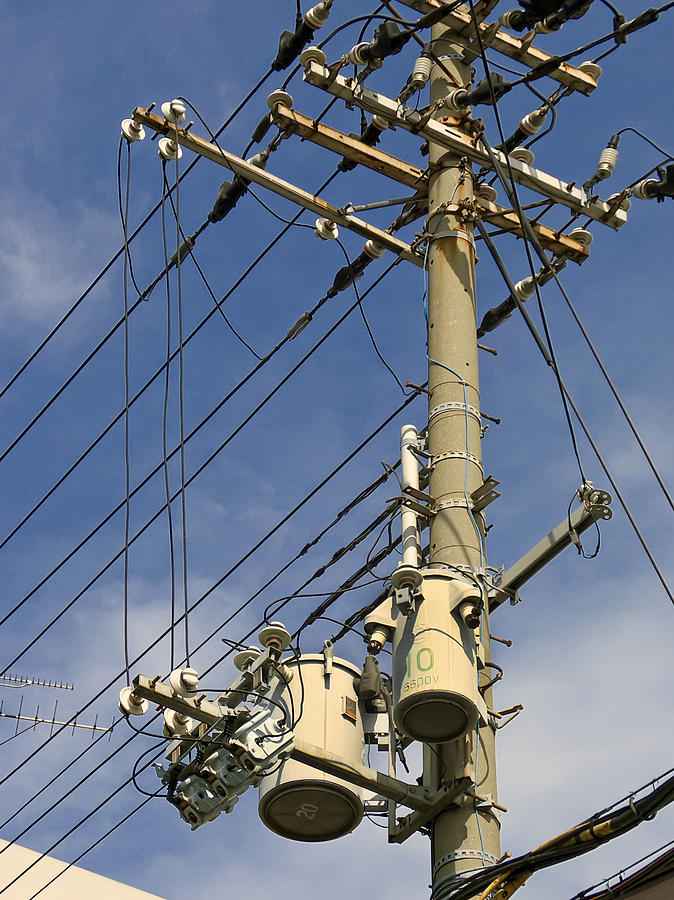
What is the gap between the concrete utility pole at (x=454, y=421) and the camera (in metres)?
7.69

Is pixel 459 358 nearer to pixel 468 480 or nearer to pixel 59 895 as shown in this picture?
pixel 468 480

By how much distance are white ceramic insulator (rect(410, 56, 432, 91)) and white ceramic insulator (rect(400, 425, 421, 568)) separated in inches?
99.1

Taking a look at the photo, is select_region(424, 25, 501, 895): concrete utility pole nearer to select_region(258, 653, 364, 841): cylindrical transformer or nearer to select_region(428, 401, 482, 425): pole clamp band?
select_region(428, 401, 482, 425): pole clamp band

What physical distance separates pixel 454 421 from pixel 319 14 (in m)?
3.28

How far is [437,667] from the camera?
25.2ft

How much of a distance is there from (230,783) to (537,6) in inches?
195

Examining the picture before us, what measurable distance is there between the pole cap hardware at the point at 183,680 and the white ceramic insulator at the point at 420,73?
4.48 m

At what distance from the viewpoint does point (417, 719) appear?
7.74m

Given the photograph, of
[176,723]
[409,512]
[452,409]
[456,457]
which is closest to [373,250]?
[452,409]

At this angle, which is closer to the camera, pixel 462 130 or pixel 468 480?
pixel 468 480

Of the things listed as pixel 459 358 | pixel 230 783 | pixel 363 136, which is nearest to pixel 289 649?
pixel 230 783

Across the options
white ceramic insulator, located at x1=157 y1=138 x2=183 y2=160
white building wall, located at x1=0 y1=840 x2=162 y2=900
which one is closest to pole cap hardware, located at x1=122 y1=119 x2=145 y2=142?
white ceramic insulator, located at x1=157 y1=138 x2=183 y2=160

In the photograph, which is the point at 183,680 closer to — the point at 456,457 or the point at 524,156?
the point at 456,457

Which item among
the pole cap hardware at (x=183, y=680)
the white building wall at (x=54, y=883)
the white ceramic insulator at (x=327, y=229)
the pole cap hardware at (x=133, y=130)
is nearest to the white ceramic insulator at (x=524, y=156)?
the white ceramic insulator at (x=327, y=229)
